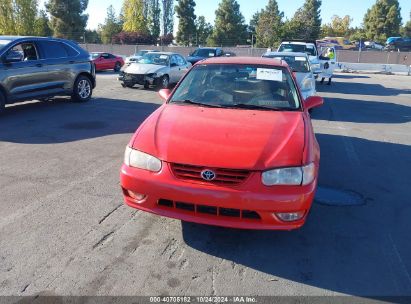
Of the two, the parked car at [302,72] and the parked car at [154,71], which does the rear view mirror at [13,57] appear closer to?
the parked car at [154,71]

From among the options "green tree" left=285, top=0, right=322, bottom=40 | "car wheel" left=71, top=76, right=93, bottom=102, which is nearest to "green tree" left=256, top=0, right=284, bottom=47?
"green tree" left=285, top=0, right=322, bottom=40

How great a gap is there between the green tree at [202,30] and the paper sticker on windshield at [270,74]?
59.5 metres

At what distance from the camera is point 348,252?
3.42 metres

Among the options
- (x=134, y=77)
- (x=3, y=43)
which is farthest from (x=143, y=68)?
(x=3, y=43)

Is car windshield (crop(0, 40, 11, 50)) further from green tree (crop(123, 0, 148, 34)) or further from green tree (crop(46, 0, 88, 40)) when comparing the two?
green tree (crop(123, 0, 148, 34))

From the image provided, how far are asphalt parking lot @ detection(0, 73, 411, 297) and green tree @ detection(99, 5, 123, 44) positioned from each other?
2666 inches

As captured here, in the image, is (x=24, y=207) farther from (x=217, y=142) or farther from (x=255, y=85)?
(x=255, y=85)

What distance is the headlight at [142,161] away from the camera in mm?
3336

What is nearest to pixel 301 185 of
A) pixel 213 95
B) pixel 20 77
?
pixel 213 95

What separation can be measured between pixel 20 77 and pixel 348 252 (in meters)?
8.08

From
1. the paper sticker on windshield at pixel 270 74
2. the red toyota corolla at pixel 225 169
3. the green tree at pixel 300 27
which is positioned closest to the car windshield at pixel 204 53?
the paper sticker on windshield at pixel 270 74

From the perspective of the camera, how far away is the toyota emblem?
3.17 metres

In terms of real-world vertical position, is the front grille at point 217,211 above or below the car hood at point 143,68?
below

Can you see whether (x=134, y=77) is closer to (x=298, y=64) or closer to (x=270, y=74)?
(x=298, y=64)
